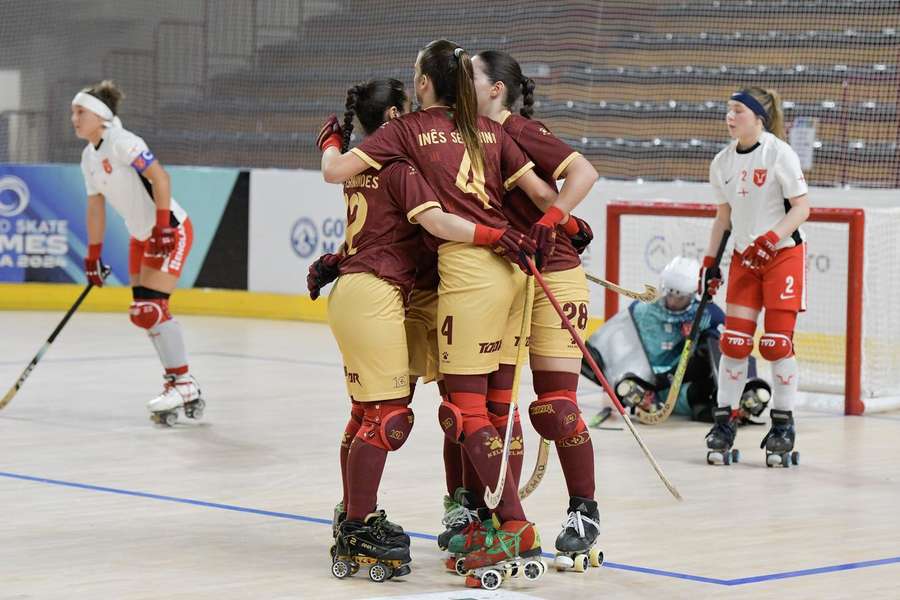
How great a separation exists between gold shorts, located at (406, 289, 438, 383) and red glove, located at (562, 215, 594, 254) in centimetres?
46

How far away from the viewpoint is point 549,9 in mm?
12602

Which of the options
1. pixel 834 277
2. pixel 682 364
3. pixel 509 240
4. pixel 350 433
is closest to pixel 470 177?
pixel 509 240

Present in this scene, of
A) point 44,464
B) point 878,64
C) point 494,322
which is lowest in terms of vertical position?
point 44,464

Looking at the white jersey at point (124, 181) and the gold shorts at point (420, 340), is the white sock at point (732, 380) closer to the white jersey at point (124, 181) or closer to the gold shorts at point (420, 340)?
the gold shorts at point (420, 340)

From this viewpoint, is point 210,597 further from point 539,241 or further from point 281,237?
point 281,237

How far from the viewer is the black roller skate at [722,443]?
20.4 ft

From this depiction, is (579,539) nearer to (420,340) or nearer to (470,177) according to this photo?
(420,340)

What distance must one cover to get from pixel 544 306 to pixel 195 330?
7216 millimetres

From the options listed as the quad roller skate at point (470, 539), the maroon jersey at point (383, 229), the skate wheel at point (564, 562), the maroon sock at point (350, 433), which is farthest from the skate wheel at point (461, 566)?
the maroon jersey at point (383, 229)

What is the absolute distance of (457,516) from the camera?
446cm

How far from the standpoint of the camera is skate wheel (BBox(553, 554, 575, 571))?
166 inches

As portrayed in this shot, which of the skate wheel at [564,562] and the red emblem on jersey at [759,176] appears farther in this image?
the red emblem on jersey at [759,176]

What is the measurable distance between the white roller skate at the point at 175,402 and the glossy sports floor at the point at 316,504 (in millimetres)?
99

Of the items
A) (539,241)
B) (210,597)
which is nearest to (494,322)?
(539,241)
